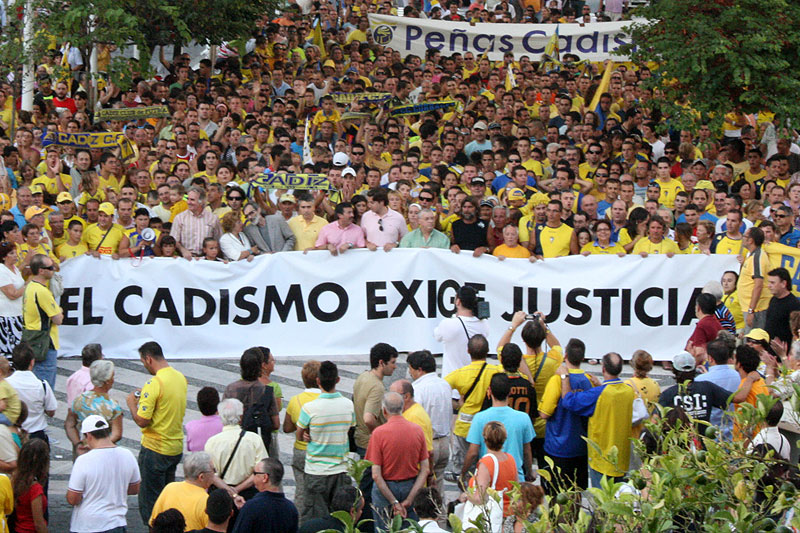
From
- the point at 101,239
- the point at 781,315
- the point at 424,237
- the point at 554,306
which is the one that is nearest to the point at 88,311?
the point at 101,239

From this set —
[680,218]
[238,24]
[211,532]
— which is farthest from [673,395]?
[238,24]

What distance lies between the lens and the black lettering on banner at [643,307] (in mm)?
12906

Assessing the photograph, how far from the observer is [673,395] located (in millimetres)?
8352

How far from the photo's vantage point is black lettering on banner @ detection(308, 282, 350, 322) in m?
12.8

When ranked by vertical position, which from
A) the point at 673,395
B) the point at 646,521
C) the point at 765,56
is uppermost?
the point at 765,56

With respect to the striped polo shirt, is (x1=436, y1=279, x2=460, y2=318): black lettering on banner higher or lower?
higher

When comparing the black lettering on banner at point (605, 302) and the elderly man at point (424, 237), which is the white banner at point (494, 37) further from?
the black lettering on banner at point (605, 302)

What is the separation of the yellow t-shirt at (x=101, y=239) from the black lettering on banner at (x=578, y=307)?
5.06 metres

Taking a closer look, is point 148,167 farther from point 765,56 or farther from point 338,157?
point 765,56

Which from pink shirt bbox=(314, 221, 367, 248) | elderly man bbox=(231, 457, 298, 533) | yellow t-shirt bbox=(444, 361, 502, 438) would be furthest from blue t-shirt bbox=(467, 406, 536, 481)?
pink shirt bbox=(314, 221, 367, 248)

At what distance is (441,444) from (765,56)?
31.2 ft

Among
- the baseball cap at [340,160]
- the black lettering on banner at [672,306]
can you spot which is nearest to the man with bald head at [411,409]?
the black lettering on banner at [672,306]

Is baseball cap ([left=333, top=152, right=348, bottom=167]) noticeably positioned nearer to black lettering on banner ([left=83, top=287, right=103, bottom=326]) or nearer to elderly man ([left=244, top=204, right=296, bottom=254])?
elderly man ([left=244, top=204, right=296, bottom=254])

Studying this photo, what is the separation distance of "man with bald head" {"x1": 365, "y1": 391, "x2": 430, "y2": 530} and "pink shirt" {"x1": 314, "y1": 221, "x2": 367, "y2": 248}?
5122mm
